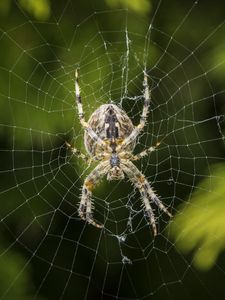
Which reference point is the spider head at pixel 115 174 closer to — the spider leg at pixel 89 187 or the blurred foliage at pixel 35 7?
the spider leg at pixel 89 187

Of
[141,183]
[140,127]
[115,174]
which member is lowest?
[141,183]

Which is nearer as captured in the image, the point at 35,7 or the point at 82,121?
the point at 35,7

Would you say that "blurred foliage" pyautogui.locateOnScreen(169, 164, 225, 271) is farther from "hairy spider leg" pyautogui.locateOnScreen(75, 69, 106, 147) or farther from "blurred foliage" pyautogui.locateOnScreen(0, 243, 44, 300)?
"blurred foliage" pyautogui.locateOnScreen(0, 243, 44, 300)

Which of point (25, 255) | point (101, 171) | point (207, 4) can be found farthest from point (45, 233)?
point (207, 4)

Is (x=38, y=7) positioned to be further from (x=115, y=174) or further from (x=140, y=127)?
(x=115, y=174)

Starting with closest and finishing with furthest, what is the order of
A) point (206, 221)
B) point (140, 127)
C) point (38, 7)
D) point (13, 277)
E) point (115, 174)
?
point (206, 221) < point (38, 7) < point (140, 127) < point (115, 174) < point (13, 277)

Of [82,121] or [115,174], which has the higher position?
[82,121]

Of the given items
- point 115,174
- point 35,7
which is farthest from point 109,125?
point 35,7

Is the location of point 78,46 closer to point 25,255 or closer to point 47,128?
point 47,128

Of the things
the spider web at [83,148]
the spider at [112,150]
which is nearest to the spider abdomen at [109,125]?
the spider at [112,150]
